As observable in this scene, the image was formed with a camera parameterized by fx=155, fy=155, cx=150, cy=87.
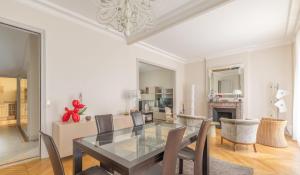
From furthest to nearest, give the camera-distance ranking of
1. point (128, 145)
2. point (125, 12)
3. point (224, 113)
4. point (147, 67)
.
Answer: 1. point (147, 67)
2. point (224, 113)
3. point (125, 12)
4. point (128, 145)

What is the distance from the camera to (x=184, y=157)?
2100 millimetres

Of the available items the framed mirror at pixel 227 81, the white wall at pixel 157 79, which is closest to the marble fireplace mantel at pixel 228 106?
the framed mirror at pixel 227 81

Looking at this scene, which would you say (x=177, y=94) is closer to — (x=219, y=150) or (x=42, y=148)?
(x=219, y=150)

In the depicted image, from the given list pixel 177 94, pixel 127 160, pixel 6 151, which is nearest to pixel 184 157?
pixel 127 160

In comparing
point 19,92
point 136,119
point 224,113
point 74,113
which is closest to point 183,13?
point 136,119

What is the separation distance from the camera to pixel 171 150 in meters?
1.38

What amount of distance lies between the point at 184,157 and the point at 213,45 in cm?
426

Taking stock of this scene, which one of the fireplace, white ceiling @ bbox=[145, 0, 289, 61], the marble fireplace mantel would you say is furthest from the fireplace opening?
white ceiling @ bbox=[145, 0, 289, 61]

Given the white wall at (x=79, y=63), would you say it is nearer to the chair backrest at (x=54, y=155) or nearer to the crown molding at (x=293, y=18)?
the chair backrest at (x=54, y=155)

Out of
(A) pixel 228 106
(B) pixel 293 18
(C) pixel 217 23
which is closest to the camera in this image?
(B) pixel 293 18

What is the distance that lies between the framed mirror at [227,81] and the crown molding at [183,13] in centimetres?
358

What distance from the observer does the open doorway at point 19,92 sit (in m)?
3.29

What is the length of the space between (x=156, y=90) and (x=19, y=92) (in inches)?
239

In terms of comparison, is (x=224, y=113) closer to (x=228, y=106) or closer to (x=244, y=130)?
(x=228, y=106)
